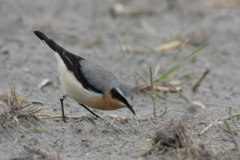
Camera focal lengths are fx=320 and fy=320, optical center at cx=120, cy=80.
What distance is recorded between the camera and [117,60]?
8.03 metres

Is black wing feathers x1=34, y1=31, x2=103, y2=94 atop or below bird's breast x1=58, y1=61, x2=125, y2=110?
atop

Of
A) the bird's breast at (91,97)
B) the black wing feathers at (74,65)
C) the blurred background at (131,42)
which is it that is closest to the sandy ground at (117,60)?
the blurred background at (131,42)

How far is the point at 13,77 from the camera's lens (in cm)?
637

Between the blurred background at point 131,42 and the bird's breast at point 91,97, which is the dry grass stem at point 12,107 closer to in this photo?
the bird's breast at point 91,97

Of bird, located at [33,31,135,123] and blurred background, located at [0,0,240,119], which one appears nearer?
bird, located at [33,31,135,123]

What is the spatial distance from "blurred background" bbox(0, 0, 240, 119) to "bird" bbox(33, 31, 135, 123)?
2.32ft

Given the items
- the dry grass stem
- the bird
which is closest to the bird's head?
the bird

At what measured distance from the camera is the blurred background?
6.57 m

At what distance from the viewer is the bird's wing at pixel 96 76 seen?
519 centimetres

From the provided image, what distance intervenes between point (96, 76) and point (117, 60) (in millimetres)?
2791

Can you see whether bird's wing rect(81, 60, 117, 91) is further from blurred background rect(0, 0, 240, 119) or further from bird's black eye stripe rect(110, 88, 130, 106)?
blurred background rect(0, 0, 240, 119)

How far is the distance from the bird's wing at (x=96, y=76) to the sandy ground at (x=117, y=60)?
55 centimetres

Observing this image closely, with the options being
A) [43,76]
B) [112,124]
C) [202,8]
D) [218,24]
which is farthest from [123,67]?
[202,8]

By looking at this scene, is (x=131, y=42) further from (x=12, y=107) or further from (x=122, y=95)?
(x=12, y=107)
